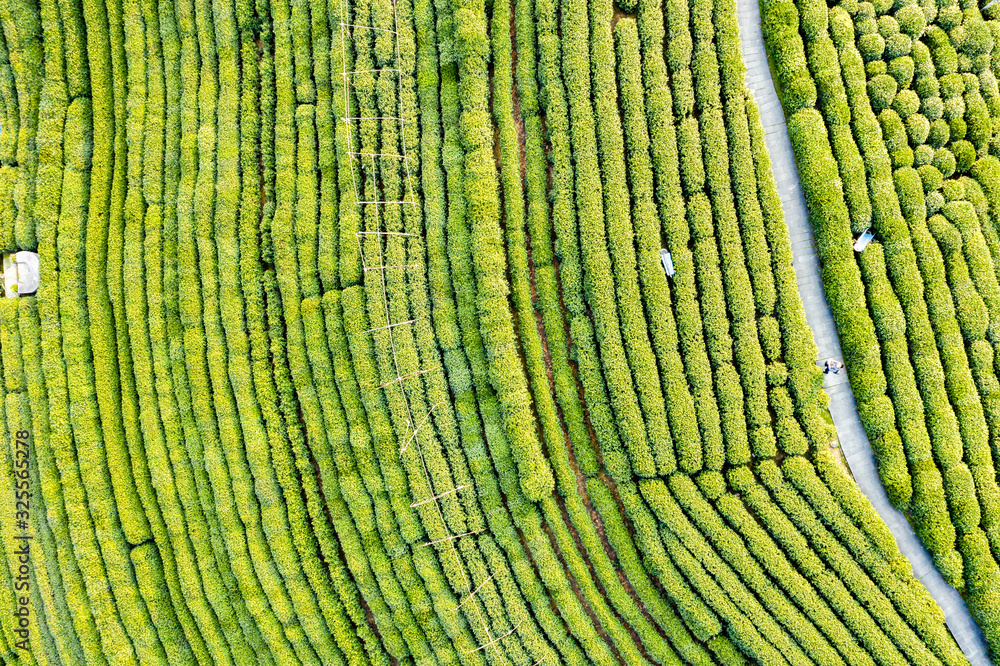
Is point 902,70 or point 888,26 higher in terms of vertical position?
point 888,26

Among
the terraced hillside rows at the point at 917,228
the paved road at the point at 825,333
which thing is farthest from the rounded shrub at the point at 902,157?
the paved road at the point at 825,333

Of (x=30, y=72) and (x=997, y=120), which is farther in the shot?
(x=30, y=72)

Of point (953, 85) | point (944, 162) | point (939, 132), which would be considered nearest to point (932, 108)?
point (939, 132)

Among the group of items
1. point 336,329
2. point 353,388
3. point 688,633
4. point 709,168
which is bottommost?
point 688,633

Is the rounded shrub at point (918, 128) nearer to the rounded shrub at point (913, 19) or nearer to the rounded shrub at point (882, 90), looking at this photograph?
the rounded shrub at point (882, 90)

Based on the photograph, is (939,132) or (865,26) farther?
(865,26)

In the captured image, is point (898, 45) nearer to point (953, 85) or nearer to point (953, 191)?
point (953, 85)

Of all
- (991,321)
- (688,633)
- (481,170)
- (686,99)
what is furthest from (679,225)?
(688,633)

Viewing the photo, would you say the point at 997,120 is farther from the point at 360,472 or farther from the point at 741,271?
the point at 360,472
